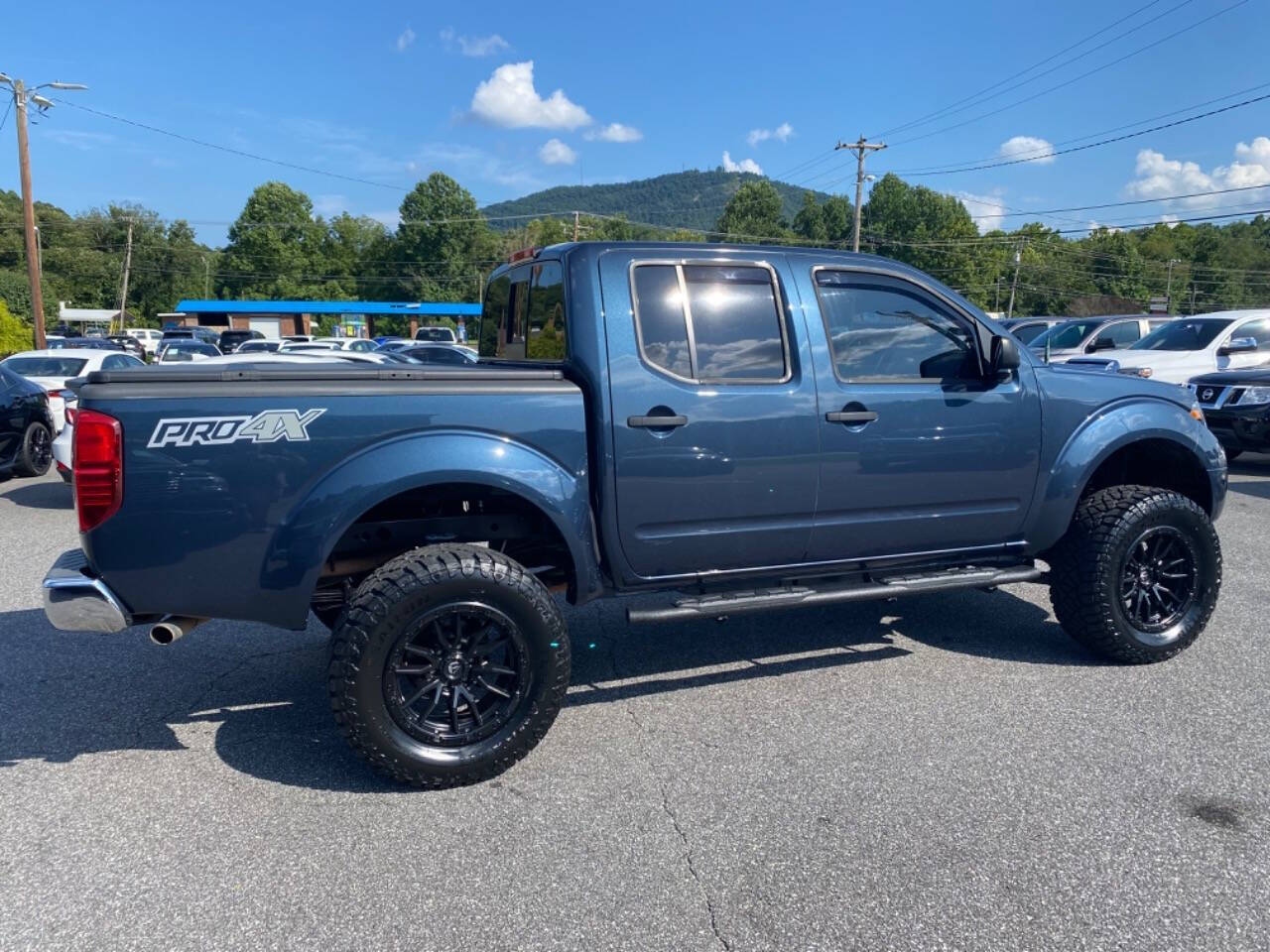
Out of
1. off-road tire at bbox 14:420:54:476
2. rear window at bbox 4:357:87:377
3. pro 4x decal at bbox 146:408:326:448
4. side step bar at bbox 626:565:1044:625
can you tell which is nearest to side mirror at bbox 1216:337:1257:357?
side step bar at bbox 626:565:1044:625

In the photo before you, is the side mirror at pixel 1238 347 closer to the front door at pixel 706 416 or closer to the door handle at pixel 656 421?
the front door at pixel 706 416

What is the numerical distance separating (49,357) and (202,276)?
86.9m

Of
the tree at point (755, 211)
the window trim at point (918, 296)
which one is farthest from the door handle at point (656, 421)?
the tree at point (755, 211)

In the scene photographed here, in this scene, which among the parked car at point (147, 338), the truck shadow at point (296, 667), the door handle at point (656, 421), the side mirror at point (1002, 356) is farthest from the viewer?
the parked car at point (147, 338)

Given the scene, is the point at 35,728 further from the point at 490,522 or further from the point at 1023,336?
the point at 1023,336

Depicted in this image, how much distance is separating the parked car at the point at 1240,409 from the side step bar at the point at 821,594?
306 inches

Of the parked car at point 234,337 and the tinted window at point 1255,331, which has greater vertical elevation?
the parked car at point 234,337

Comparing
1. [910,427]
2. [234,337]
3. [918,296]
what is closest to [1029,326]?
[918,296]

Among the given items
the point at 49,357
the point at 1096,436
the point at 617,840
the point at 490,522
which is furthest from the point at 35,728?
the point at 49,357

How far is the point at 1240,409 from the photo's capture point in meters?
10.6

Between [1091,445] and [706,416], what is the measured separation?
6.99ft

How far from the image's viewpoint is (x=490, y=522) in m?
3.84

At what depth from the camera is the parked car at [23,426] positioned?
998cm

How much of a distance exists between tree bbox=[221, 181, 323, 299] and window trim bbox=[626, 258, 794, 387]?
96.1 metres
